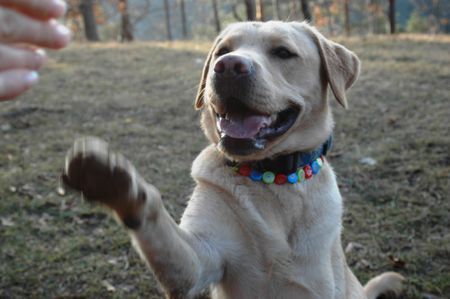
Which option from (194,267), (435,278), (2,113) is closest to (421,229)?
(435,278)

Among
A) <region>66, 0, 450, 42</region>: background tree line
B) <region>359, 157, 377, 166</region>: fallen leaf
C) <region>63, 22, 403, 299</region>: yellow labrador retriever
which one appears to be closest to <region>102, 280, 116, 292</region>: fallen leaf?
<region>63, 22, 403, 299</region>: yellow labrador retriever

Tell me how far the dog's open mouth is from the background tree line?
6092mm

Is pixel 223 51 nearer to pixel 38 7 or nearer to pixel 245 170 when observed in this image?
pixel 245 170

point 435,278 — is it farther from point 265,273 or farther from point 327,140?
point 265,273

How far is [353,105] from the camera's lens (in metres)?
8.04

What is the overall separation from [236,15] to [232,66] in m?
25.8

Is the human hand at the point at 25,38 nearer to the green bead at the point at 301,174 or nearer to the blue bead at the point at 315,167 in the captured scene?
the green bead at the point at 301,174

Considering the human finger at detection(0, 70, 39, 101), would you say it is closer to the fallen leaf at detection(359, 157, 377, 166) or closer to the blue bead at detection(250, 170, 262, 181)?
the blue bead at detection(250, 170, 262, 181)

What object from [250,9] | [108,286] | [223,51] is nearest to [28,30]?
[223,51]

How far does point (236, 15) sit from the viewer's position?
27.7m

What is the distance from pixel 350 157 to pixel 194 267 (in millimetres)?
3880

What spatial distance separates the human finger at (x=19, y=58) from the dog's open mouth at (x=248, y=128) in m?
1.52

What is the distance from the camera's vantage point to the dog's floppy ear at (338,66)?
3186 millimetres

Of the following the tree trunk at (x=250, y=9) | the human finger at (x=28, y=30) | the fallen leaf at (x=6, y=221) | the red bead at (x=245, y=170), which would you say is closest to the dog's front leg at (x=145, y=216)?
the red bead at (x=245, y=170)
